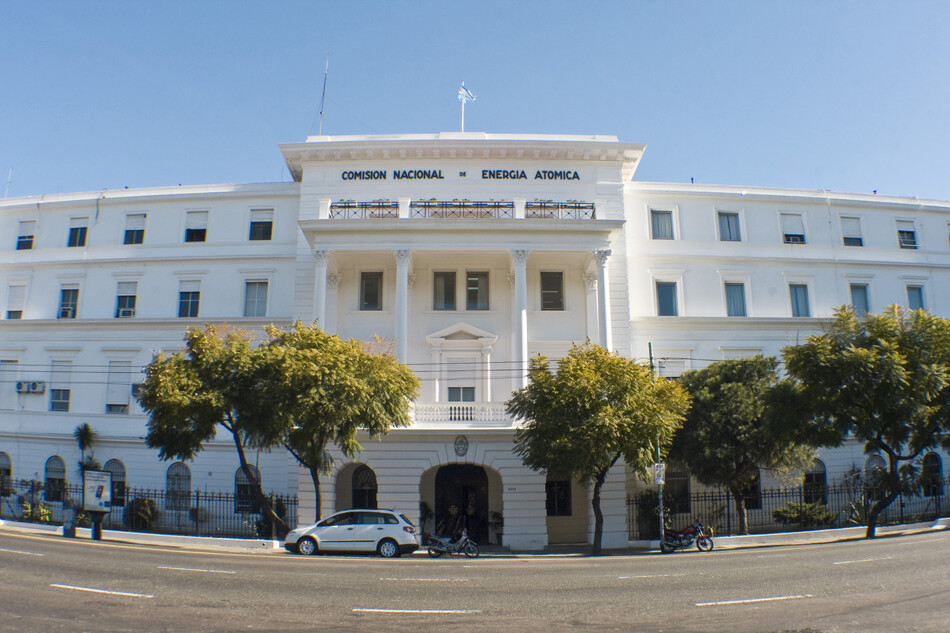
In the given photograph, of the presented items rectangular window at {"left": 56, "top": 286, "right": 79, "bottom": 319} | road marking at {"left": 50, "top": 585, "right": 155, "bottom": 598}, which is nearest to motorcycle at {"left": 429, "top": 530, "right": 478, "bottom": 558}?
road marking at {"left": 50, "top": 585, "right": 155, "bottom": 598}

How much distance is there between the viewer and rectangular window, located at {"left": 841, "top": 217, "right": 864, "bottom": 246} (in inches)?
1325

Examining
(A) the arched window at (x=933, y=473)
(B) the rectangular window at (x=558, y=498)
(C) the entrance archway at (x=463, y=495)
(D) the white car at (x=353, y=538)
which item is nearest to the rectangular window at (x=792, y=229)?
(A) the arched window at (x=933, y=473)

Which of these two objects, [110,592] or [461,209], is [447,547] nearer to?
[110,592]

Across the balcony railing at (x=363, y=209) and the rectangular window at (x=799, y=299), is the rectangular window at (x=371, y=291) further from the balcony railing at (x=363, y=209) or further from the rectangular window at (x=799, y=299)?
the rectangular window at (x=799, y=299)

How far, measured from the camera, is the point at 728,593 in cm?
1191

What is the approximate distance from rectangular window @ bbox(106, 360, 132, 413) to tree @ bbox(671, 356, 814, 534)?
25.3 metres

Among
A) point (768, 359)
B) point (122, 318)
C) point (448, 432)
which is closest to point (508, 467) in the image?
point (448, 432)

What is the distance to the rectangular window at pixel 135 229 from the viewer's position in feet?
109

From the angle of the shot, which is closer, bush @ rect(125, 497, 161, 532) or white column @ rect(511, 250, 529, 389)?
white column @ rect(511, 250, 529, 389)

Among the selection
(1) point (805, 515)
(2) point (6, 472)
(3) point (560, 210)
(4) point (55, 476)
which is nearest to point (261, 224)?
(3) point (560, 210)

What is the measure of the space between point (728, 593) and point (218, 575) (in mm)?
10281

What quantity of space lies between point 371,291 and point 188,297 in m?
9.36

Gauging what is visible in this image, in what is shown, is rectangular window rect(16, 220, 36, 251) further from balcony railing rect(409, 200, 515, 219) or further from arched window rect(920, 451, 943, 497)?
arched window rect(920, 451, 943, 497)

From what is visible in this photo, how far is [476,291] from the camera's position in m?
30.7
